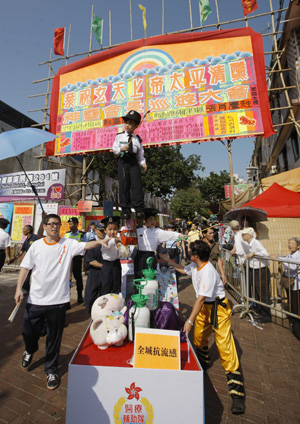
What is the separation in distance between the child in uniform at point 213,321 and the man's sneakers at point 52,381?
5.63ft

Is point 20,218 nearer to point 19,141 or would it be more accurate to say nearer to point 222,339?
point 19,141

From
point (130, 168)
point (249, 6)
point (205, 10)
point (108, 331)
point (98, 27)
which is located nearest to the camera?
point (108, 331)

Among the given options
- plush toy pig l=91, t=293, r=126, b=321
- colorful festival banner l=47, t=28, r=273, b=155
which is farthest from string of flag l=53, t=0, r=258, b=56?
plush toy pig l=91, t=293, r=126, b=321

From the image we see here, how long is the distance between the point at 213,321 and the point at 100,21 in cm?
1314

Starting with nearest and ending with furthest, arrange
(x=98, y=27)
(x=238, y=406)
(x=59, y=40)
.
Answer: (x=238, y=406) < (x=98, y=27) < (x=59, y=40)

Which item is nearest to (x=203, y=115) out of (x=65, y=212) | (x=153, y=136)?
(x=153, y=136)

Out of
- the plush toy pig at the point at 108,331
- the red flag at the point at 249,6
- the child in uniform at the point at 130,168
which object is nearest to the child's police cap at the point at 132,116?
the child in uniform at the point at 130,168

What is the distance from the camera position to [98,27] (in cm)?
1045

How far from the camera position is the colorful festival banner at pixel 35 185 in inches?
395

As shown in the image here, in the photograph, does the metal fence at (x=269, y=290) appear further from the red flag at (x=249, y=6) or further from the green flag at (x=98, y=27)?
the green flag at (x=98, y=27)

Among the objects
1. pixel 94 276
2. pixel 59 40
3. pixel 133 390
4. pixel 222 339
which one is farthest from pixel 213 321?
pixel 59 40

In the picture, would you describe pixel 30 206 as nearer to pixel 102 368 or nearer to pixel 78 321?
pixel 78 321

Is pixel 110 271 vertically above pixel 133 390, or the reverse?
pixel 110 271

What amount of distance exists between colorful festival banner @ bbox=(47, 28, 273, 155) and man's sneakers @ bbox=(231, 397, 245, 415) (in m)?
7.17
